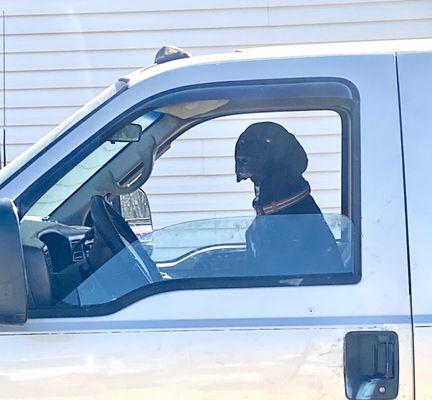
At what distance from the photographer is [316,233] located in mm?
2213

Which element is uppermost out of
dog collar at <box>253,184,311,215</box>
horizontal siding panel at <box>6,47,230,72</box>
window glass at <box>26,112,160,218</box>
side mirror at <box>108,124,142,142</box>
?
horizontal siding panel at <box>6,47,230,72</box>

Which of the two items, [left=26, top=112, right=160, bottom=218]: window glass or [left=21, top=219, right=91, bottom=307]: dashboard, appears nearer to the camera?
[left=21, top=219, right=91, bottom=307]: dashboard

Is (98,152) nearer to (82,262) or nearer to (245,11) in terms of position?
(82,262)

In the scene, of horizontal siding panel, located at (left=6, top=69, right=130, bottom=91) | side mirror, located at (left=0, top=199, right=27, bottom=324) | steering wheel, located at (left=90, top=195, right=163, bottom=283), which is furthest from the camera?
horizontal siding panel, located at (left=6, top=69, right=130, bottom=91)

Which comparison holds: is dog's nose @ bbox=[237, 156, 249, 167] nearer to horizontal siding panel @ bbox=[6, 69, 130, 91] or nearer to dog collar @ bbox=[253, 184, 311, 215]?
dog collar @ bbox=[253, 184, 311, 215]

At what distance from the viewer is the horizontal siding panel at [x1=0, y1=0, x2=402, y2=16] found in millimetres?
6758

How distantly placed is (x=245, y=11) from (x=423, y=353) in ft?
17.1

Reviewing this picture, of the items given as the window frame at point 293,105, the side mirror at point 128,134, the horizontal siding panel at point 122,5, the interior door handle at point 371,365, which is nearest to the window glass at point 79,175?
the side mirror at point 128,134

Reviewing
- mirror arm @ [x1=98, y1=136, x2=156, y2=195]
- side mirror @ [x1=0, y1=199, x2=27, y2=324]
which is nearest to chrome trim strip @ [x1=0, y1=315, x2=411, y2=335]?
side mirror @ [x1=0, y1=199, x2=27, y2=324]

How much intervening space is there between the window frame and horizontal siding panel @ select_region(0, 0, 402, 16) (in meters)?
4.75

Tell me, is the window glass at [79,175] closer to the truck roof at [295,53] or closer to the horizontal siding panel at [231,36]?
the truck roof at [295,53]

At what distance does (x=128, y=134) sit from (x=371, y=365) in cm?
96

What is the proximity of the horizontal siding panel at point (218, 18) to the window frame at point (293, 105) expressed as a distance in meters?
4.71

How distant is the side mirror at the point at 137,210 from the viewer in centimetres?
262
